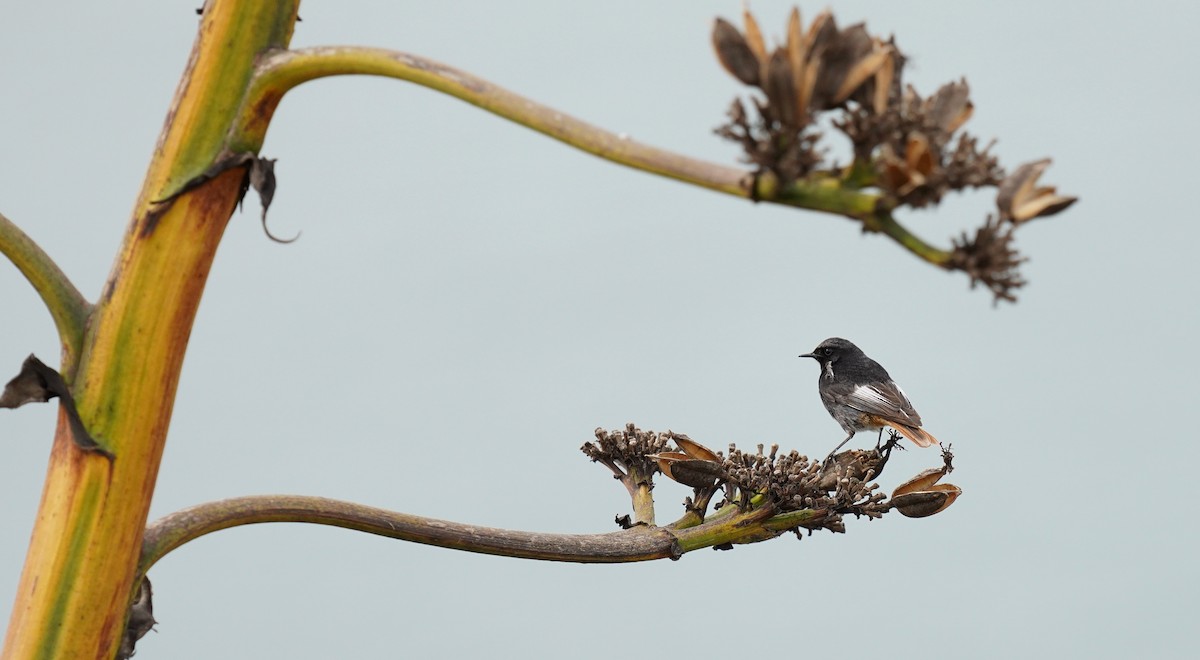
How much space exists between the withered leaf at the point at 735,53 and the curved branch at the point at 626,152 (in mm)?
104

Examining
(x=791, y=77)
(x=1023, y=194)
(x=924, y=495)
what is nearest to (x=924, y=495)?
(x=924, y=495)

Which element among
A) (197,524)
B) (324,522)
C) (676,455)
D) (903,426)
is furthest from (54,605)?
(903,426)

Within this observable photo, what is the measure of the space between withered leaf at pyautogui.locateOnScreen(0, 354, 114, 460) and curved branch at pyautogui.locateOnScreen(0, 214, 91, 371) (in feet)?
0.14

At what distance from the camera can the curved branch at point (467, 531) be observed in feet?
6.67

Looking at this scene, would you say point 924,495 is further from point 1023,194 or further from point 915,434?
point 915,434

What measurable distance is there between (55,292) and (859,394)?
289 cm

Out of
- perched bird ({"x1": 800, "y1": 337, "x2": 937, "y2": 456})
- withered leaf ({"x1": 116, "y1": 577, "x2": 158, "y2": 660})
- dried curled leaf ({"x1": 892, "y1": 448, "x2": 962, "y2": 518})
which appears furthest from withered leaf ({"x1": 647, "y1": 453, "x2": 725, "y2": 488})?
perched bird ({"x1": 800, "y1": 337, "x2": 937, "y2": 456})

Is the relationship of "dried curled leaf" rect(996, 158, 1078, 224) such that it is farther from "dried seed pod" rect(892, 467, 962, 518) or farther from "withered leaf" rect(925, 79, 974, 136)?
"dried seed pod" rect(892, 467, 962, 518)

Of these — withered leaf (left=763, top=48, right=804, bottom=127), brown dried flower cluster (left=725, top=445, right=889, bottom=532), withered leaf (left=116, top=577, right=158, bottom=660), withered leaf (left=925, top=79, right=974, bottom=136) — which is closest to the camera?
withered leaf (left=763, top=48, right=804, bottom=127)

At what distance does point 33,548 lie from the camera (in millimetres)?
1936

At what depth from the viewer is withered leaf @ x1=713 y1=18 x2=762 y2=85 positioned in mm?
1565

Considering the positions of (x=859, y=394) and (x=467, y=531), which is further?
(x=859, y=394)

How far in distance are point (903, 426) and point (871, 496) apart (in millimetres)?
1684

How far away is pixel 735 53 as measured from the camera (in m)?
1.57
